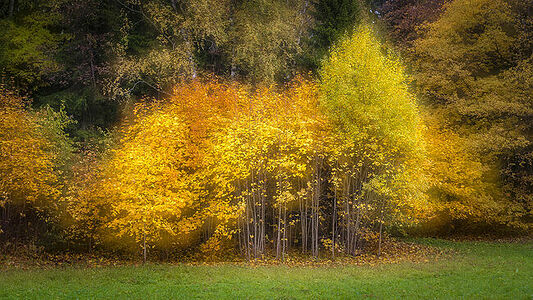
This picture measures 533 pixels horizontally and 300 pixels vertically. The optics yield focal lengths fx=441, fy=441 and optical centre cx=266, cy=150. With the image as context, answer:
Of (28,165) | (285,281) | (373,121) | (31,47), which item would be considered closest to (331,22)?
(373,121)

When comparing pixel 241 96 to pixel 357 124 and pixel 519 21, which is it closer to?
pixel 357 124

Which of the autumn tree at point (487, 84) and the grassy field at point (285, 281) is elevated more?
the autumn tree at point (487, 84)

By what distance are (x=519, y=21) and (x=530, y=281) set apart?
18565 mm

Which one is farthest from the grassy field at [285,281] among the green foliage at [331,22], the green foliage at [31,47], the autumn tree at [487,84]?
the green foliage at [331,22]

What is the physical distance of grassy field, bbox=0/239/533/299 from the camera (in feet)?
41.3

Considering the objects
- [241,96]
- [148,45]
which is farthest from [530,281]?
[148,45]

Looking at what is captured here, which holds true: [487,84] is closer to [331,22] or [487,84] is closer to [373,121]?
[331,22]

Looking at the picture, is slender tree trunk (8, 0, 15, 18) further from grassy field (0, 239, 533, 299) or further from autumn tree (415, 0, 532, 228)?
autumn tree (415, 0, 532, 228)

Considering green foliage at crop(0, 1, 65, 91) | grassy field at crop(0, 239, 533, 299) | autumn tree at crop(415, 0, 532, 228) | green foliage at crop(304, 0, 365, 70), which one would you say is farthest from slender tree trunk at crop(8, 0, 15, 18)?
autumn tree at crop(415, 0, 532, 228)

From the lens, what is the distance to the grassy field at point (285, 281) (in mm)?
12586

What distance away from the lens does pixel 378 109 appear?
19.5 metres

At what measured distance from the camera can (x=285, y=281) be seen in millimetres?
14938

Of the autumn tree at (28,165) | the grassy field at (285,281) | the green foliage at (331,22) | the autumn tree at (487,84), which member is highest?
the green foliage at (331,22)

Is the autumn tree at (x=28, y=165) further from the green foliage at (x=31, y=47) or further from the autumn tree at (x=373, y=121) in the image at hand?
the autumn tree at (x=373, y=121)
